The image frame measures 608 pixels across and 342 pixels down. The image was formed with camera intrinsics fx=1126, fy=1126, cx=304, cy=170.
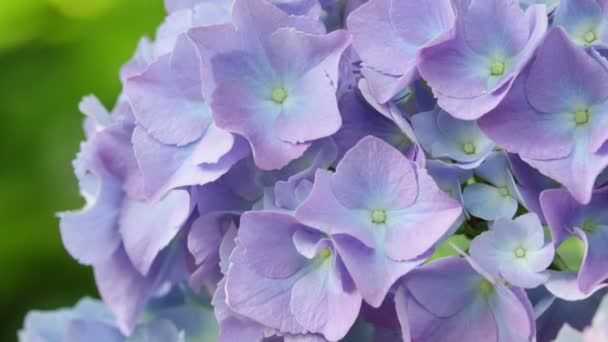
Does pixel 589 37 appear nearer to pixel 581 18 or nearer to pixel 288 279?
pixel 581 18

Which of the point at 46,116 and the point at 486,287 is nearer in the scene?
the point at 486,287

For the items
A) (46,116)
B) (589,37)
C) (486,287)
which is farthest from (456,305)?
(46,116)

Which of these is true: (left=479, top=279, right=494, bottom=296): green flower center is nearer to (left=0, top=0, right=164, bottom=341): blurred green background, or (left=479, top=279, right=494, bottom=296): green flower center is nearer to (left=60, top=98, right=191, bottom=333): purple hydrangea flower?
(left=60, top=98, right=191, bottom=333): purple hydrangea flower

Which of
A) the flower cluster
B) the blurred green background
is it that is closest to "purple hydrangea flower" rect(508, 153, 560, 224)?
the flower cluster

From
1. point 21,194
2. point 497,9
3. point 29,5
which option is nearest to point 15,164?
point 21,194

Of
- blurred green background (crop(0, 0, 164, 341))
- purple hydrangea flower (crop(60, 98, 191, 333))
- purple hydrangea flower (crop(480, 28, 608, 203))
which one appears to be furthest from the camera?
blurred green background (crop(0, 0, 164, 341))

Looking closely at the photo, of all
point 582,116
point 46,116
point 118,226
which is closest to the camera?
point 582,116

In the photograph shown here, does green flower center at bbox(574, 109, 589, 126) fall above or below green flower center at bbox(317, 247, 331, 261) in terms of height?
above
